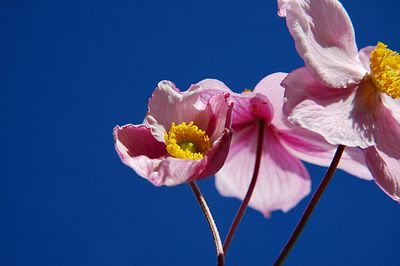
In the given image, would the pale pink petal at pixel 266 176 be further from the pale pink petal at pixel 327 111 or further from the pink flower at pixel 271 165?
the pale pink petal at pixel 327 111

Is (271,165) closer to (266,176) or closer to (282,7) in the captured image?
(266,176)

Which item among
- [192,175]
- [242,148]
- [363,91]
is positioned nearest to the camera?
[192,175]

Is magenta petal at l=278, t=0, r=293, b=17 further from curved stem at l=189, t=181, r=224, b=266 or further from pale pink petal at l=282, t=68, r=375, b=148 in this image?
curved stem at l=189, t=181, r=224, b=266

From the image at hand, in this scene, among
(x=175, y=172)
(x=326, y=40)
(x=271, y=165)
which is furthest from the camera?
(x=271, y=165)

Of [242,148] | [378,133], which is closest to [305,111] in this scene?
[378,133]

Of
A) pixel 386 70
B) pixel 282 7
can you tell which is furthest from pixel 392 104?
pixel 282 7

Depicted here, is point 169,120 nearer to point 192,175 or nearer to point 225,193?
point 192,175

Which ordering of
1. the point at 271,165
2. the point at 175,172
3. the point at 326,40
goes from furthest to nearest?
1. the point at 271,165
2. the point at 326,40
3. the point at 175,172
